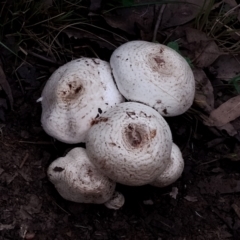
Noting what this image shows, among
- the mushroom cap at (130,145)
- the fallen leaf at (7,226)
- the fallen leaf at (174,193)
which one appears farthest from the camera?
the fallen leaf at (174,193)

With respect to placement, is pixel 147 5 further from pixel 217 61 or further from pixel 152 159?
pixel 152 159

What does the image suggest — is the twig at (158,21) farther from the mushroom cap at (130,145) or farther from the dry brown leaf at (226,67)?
the mushroom cap at (130,145)

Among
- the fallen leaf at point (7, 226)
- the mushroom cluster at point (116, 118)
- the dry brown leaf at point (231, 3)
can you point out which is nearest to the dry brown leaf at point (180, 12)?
the dry brown leaf at point (231, 3)

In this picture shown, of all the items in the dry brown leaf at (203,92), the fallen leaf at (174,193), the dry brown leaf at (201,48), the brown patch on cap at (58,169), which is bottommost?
the fallen leaf at (174,193)

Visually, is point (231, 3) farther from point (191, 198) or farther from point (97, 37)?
point (191, 198)

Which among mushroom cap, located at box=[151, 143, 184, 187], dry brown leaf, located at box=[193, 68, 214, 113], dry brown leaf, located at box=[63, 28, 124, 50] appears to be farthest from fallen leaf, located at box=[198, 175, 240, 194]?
dry brown leaf, located at box=[63, 28, 124, 50]

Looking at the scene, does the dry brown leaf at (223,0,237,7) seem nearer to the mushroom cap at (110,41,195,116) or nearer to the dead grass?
the dead grass

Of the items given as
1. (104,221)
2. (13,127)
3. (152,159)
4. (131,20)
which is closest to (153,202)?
(104,221)

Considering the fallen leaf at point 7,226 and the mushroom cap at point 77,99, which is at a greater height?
the mushroom cap at point 77,99
